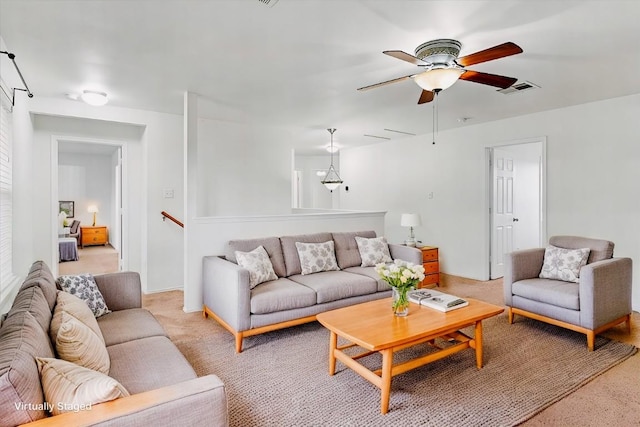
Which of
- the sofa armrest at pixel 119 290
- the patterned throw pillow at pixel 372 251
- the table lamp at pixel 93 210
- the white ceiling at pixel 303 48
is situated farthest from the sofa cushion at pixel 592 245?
the table lamp at pixel 93 210

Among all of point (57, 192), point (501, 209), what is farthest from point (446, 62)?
point (57, 192)

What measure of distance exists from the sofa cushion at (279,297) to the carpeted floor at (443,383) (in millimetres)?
313

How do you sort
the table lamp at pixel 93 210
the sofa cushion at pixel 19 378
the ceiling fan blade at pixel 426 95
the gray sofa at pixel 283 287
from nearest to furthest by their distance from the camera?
the sofa cushion at pixel 19 378 < the ceiling fan blade at pixel 426 95 < the gray sofa at pixel 283 287 < the table lamp at pixel 93 210

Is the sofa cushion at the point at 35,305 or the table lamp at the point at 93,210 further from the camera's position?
the table lamp at the point at 93,210

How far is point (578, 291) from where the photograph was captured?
303cm

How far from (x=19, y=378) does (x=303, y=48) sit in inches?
98.5

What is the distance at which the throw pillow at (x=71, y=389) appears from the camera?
1.18 m

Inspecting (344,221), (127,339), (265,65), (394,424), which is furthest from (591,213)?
(127,339)

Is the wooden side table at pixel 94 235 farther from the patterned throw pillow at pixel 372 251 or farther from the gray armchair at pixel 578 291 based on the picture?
the gray armchair at pixel 578 291

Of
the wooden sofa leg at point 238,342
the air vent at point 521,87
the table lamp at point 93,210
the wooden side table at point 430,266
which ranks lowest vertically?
the wooden sofa leg at point 238,342

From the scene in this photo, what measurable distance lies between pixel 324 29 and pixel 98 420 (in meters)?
2.39

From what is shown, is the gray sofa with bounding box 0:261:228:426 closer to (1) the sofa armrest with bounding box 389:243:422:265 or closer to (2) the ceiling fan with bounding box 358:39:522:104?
(2) the ceiling fan with bounding box 358:39:522:104

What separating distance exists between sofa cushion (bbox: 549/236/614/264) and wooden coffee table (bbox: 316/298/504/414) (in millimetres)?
1481

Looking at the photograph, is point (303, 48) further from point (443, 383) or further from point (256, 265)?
point (443, 383)
